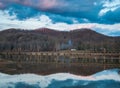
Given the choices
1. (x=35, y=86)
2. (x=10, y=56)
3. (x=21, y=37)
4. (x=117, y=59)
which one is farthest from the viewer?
(x=21, y=37)

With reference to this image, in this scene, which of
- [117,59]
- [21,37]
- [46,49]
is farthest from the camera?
[21,37]

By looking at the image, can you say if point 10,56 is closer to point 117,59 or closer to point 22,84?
point 117,59

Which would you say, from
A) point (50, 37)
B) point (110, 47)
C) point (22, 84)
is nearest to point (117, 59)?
point (110, 47)

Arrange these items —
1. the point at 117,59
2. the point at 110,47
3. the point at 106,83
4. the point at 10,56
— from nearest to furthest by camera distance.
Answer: the point at 106,83 → the point at 117,59 → the point at 10,56 → the point at 110,47

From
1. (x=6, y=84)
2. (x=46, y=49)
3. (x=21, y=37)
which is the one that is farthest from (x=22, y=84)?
(x=21, y=37)

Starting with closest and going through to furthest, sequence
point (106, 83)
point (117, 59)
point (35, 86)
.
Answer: point (35, 86)
point (106, 83)
point (117, 59)

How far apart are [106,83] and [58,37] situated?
157ft

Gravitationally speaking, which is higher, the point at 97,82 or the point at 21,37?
the point at 21,37

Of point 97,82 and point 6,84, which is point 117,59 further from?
point 6,84

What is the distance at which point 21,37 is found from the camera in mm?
58000

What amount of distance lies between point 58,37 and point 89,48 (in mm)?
18631

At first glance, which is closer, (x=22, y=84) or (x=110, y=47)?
(x=22, y=84)

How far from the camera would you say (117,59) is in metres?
27.8

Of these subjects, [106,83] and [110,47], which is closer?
[106,83]
